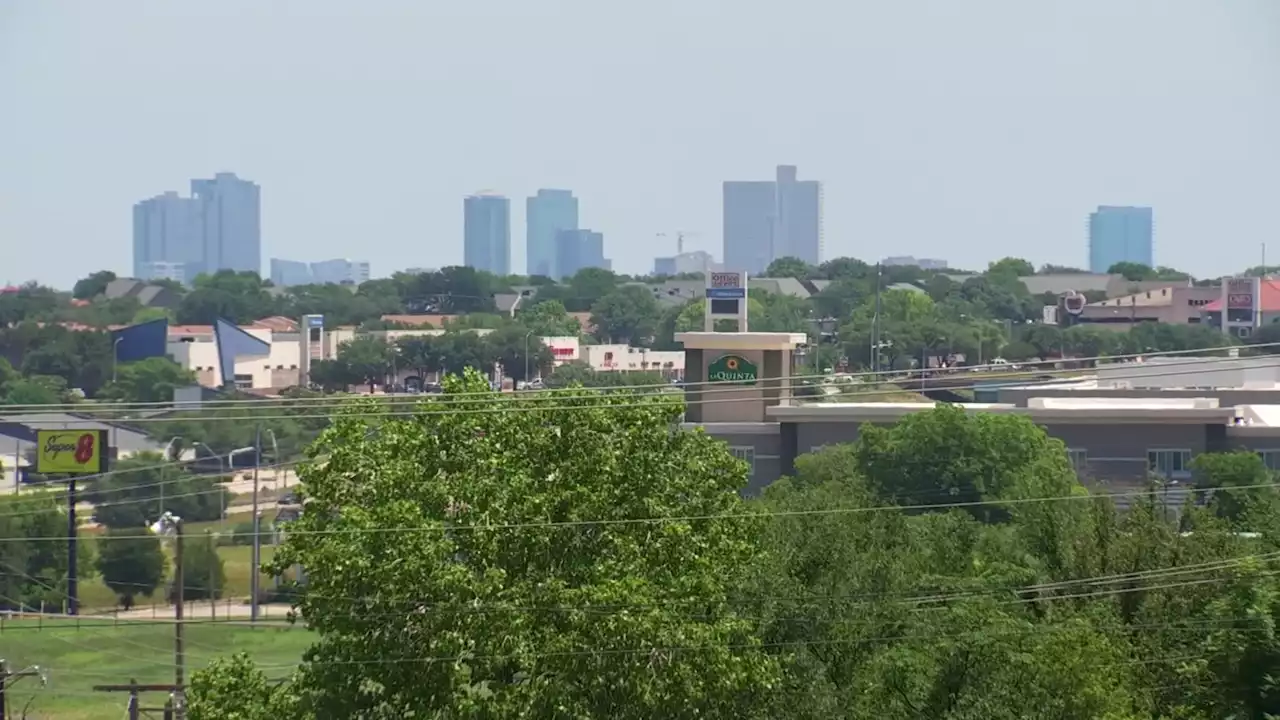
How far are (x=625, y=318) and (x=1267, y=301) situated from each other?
3784 centimetres

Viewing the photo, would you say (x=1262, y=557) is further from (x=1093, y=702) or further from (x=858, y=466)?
(x=858, y=466)

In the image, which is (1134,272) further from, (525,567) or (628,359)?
(525,567)

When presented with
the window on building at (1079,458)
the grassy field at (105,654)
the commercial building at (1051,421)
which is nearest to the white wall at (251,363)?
the commercial building at (1051,421)

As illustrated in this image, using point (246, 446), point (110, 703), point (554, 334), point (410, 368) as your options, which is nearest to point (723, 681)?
point (110, 703)

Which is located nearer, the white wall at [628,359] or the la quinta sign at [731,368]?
the la quinta sign at [731,368]

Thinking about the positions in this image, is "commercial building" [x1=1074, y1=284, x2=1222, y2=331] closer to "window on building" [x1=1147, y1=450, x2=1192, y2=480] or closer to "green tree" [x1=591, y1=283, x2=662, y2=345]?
"green tree" [x1=591, y1=283, x2=662, y2=345]

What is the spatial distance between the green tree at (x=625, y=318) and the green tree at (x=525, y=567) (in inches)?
4132

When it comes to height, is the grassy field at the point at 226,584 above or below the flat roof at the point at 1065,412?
below

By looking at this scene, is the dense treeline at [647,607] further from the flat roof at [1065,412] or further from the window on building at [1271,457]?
the window on building at [1271,457]

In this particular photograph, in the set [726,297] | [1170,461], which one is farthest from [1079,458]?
[726,297]

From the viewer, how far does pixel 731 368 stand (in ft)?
174

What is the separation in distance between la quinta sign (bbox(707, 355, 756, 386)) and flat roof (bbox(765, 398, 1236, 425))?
48.9 inches

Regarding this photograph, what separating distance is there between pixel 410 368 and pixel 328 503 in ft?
267

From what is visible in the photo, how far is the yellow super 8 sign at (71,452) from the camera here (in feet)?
153
